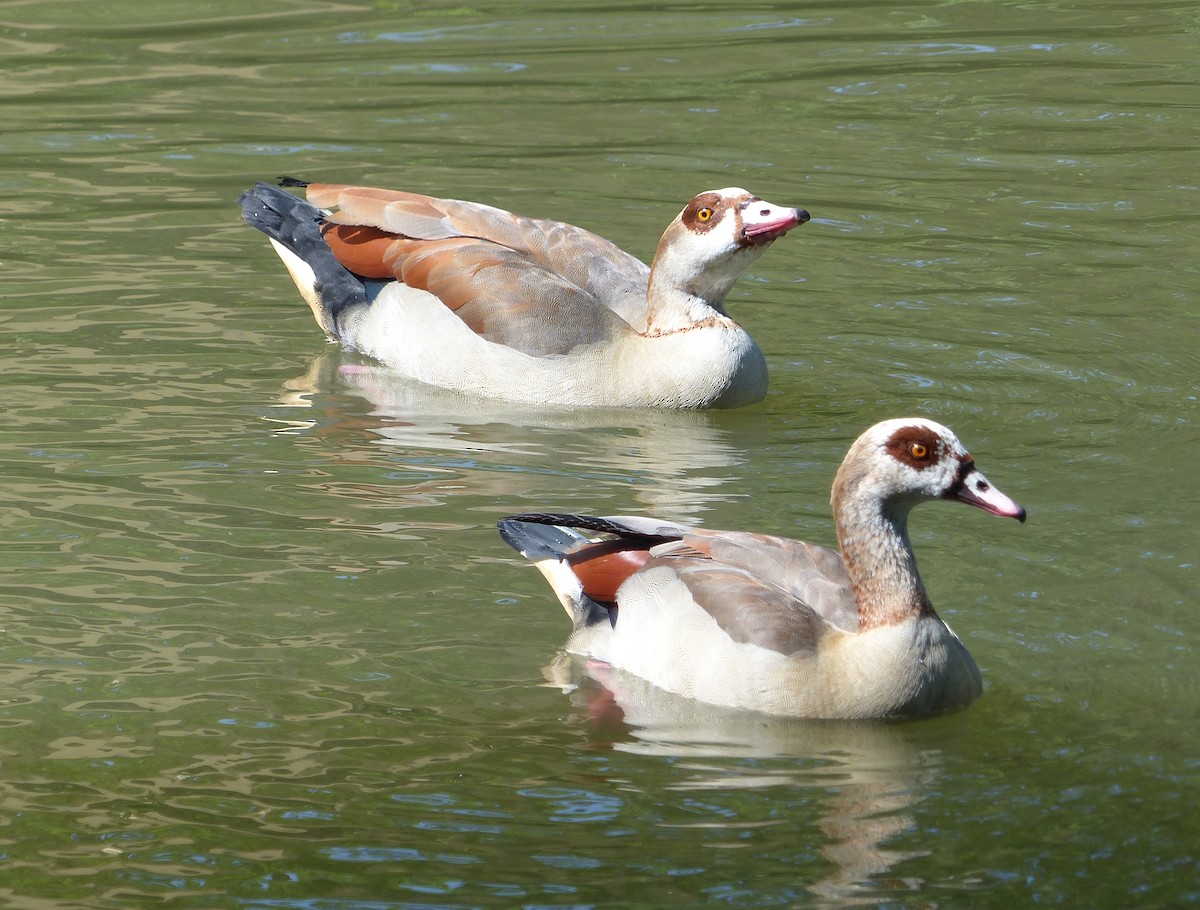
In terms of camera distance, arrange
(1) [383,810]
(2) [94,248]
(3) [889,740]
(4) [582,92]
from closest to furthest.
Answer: (1) [383,810] → (3) [889,740] → (2) [94,248] → (4) [582,92]

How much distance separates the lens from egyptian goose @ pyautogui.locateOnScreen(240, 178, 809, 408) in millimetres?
11078

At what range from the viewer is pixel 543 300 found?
1124 cm

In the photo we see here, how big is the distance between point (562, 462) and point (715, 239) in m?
1.68

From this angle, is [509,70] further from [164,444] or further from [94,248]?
[164,444]

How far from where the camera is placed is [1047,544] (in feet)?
28.8

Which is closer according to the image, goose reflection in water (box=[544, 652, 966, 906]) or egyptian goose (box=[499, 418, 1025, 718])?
goose reflection in water (box=[544, 652, 966, 906])

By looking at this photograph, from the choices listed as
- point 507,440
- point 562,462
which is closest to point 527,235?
point 507,440

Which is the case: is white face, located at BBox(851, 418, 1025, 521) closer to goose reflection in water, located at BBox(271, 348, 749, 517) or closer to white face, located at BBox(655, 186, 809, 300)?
goose reflection in water, located at BBox(271, 348, 749, 517)

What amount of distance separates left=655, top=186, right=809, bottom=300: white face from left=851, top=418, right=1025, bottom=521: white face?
11.0ft

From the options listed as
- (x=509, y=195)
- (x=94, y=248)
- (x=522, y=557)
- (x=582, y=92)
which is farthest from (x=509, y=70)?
(x=522, y=557)

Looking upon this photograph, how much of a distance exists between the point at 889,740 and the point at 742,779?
69 cm

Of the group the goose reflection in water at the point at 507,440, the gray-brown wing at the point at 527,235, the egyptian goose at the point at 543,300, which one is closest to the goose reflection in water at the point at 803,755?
the goose reflection in water at the point at 507,440

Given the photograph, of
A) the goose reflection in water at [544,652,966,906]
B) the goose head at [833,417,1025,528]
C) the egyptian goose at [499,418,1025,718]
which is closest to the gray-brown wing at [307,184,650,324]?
the egyptian goose at [499,418,1025,718]

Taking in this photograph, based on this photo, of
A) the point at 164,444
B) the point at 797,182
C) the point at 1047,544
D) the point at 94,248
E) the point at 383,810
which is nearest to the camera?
the point at 383,810
